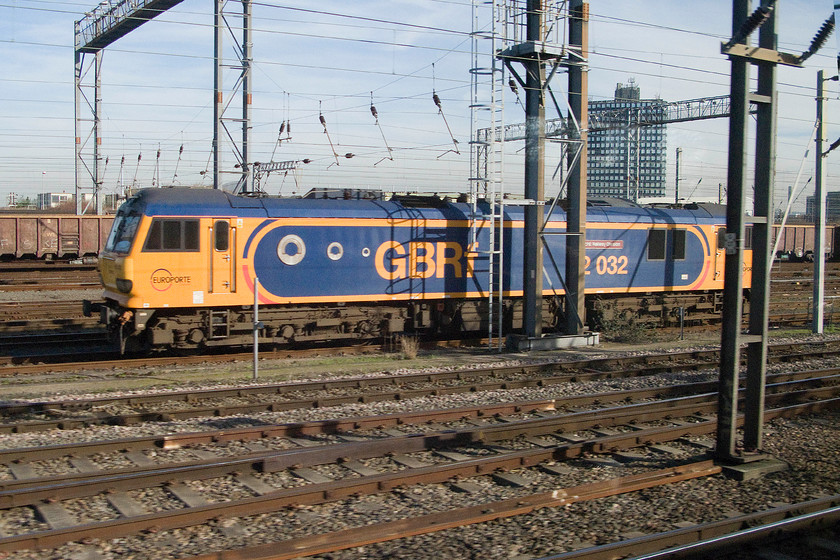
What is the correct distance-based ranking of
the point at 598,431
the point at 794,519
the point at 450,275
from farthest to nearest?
the point at 450,275, the point at 598,431, the point at 794,519

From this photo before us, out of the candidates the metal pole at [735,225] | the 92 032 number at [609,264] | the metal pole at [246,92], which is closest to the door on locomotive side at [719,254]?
the 92 032 number at [609,264]

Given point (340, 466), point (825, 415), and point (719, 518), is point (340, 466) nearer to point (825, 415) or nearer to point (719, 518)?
point (719, 518)

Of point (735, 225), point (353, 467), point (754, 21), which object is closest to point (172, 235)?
point (353, 467)

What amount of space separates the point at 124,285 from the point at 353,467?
8596mm

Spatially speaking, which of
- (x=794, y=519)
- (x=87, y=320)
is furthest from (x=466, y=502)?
(x=87, y=320)

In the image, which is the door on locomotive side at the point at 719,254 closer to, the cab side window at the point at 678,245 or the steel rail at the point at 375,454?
the cab side window at the point at 678,245

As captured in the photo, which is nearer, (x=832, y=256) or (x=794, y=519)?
(x=794, y=519)

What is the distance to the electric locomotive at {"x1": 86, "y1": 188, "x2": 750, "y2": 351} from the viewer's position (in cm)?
1515

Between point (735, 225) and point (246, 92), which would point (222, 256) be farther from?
point (735, 225)

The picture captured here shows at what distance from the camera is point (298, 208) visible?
1647 cm

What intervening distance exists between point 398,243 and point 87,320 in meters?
9.51

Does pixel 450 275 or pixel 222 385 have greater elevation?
pixel 450 275

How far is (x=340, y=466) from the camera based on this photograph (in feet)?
27.0

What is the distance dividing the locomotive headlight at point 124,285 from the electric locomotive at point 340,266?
0.11 ft
